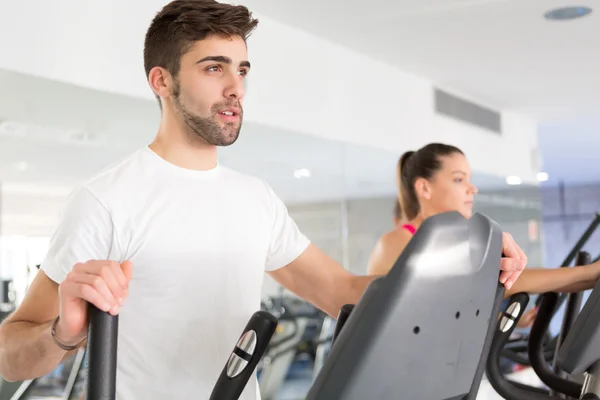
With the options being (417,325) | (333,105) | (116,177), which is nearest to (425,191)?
(333,105)

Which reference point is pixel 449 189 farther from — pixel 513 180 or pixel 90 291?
pixel 513 180

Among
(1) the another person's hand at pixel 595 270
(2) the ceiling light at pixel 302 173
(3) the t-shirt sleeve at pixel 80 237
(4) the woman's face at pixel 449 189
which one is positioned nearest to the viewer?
(3) the t-shirt sleeve at pixel 80 237

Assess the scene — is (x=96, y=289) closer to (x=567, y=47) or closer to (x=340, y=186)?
(x=340, y=186)

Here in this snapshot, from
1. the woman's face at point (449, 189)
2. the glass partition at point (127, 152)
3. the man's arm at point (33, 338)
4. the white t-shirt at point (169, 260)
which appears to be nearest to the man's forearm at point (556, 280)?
the white t-shirt at point (169, 260)

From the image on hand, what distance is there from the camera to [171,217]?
1.38m

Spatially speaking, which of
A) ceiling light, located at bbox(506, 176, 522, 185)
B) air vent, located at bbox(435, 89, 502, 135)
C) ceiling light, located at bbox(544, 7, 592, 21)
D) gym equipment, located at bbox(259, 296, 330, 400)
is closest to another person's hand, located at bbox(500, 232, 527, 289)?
gym equipment, located at bbox(259, 296, 330, 400)

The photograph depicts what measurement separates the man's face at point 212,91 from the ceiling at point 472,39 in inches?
95.8

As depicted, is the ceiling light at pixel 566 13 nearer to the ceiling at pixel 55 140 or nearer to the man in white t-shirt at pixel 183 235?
the ceiling at pixel 55 140

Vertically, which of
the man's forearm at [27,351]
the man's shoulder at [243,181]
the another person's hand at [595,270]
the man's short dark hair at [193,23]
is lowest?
the man's forearm at [27,351]

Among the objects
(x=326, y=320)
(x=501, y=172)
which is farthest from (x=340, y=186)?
(x=501, y=172)

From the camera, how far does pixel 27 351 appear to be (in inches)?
43.2

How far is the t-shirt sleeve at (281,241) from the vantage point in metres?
1.57

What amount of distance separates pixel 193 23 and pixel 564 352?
89 centimetres

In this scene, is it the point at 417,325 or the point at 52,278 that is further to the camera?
the point at 52,278
